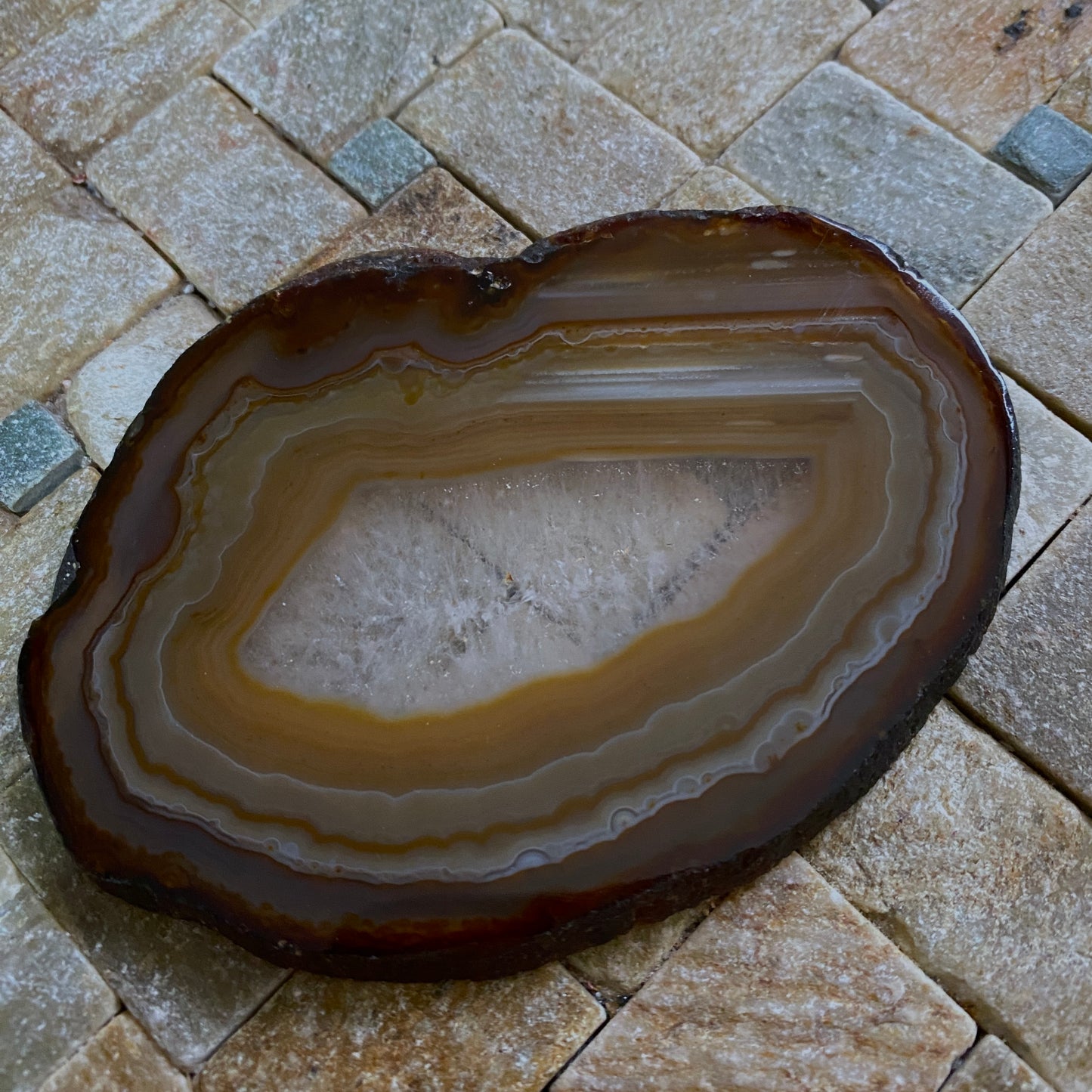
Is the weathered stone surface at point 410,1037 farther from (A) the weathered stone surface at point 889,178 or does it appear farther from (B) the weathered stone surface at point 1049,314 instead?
(A) the weathered stone surface at point 889,178

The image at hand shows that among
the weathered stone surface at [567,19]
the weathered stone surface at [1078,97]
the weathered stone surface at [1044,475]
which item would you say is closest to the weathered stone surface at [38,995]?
the weathered stone surface at [1044,475]

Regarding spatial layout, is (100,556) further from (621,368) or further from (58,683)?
(621,368)

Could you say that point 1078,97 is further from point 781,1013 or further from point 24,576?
point 24,576

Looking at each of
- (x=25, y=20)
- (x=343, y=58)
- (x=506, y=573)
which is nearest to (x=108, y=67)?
(x=25, y=20)

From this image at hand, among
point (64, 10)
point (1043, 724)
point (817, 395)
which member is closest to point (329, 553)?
point (817, 395)

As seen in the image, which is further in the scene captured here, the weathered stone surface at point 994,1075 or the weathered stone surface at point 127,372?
the weathered stone surface at point 127,372

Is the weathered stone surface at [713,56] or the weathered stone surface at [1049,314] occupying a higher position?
the weathered stone surface at [713,56]

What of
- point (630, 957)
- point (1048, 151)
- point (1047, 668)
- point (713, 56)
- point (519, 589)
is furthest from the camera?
point (713, 56)
